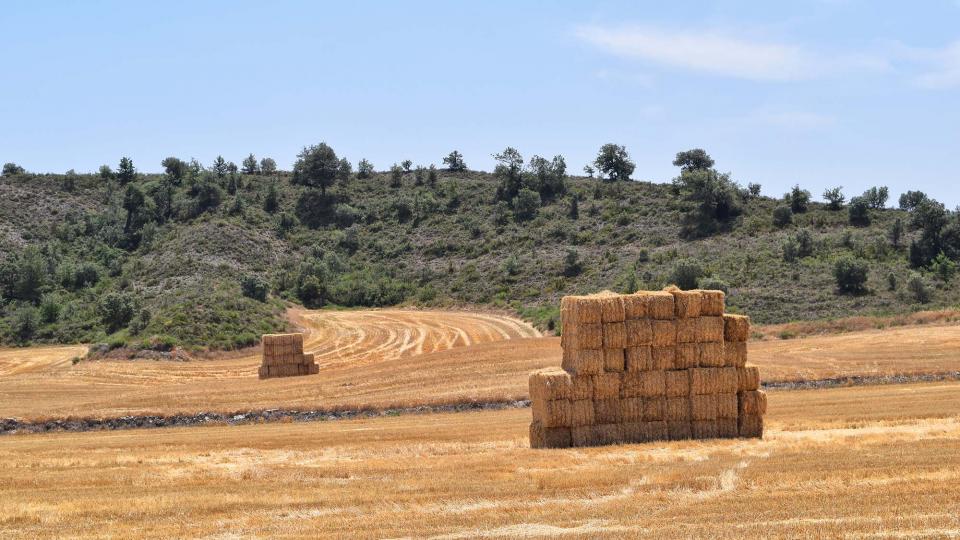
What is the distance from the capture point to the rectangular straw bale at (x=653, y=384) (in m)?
23.6

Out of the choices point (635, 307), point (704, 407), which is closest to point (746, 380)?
point (704, 407)

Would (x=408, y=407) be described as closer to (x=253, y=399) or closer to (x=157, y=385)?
(x=253, y=399)

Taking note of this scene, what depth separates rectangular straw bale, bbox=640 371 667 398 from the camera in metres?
23.6

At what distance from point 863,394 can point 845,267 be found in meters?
37.5

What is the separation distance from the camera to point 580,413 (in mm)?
23359

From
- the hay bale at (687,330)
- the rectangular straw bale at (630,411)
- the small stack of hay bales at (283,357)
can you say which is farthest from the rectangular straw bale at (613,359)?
the small stack of hay bales at (283,357)

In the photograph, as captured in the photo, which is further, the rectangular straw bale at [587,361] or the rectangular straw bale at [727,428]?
the rectangular straw bale at [727,428]

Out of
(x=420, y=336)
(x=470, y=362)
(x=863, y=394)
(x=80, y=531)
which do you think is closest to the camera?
(x=80, y=531)

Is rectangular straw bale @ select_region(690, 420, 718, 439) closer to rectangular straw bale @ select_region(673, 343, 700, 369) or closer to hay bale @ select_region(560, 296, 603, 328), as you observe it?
rectangular straw bale @ select_region(673, 343, 700, 369)

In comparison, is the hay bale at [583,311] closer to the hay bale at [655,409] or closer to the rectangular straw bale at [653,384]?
the rectangular straw bale at [653,384]

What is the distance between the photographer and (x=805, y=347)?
146 feet

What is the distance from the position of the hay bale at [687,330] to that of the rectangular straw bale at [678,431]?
187cm

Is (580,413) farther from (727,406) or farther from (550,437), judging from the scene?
(727,406)

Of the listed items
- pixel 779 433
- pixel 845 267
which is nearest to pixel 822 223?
pixel 845 267
